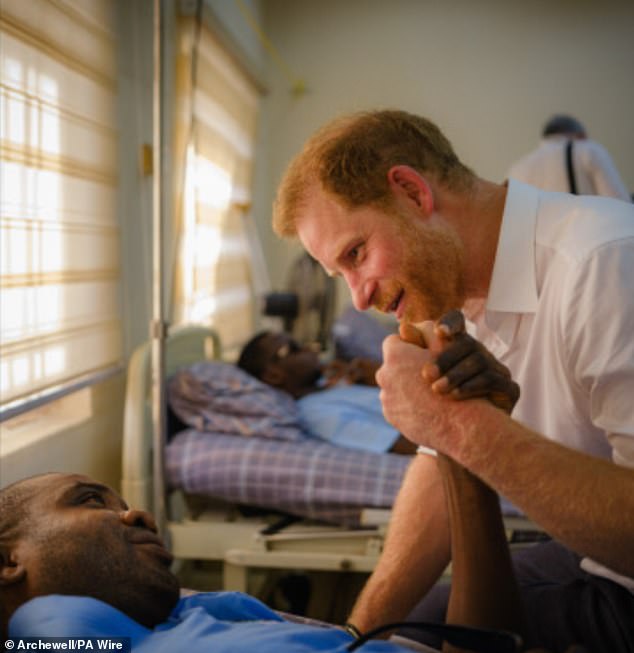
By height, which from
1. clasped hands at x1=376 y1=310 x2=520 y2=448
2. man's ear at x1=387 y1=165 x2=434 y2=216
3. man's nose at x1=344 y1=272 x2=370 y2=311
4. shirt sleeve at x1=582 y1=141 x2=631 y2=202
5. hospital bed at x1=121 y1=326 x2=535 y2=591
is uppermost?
shirt sleeve at x1=582 y1=141 x2=631 y2=202

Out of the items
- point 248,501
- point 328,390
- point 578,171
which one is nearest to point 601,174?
point 578,171

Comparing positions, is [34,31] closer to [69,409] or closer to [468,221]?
[69,409]

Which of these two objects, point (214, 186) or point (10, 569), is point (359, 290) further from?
point (214, 186)

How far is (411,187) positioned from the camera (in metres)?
1.35

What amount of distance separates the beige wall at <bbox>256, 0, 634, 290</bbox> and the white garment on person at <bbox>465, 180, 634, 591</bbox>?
4.17 meters

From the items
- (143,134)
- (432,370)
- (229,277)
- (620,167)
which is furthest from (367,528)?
(620,167)

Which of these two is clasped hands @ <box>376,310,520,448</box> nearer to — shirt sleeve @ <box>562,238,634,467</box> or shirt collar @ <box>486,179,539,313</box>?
shirt sleeve @ <box>562,238,634,467</box>

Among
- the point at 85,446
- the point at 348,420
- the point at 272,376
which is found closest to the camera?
the point at 85,446

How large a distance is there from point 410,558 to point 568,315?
55 centimetres

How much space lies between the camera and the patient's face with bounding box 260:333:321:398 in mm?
2990

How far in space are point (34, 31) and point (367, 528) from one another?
5.17ft

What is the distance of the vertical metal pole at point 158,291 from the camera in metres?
1.82

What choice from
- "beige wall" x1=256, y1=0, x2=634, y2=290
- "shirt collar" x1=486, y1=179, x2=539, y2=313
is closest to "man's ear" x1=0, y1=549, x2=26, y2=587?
"shirt collar" x1=486, y1=179, x2=539, y2=313

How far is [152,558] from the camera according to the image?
1043 mm
